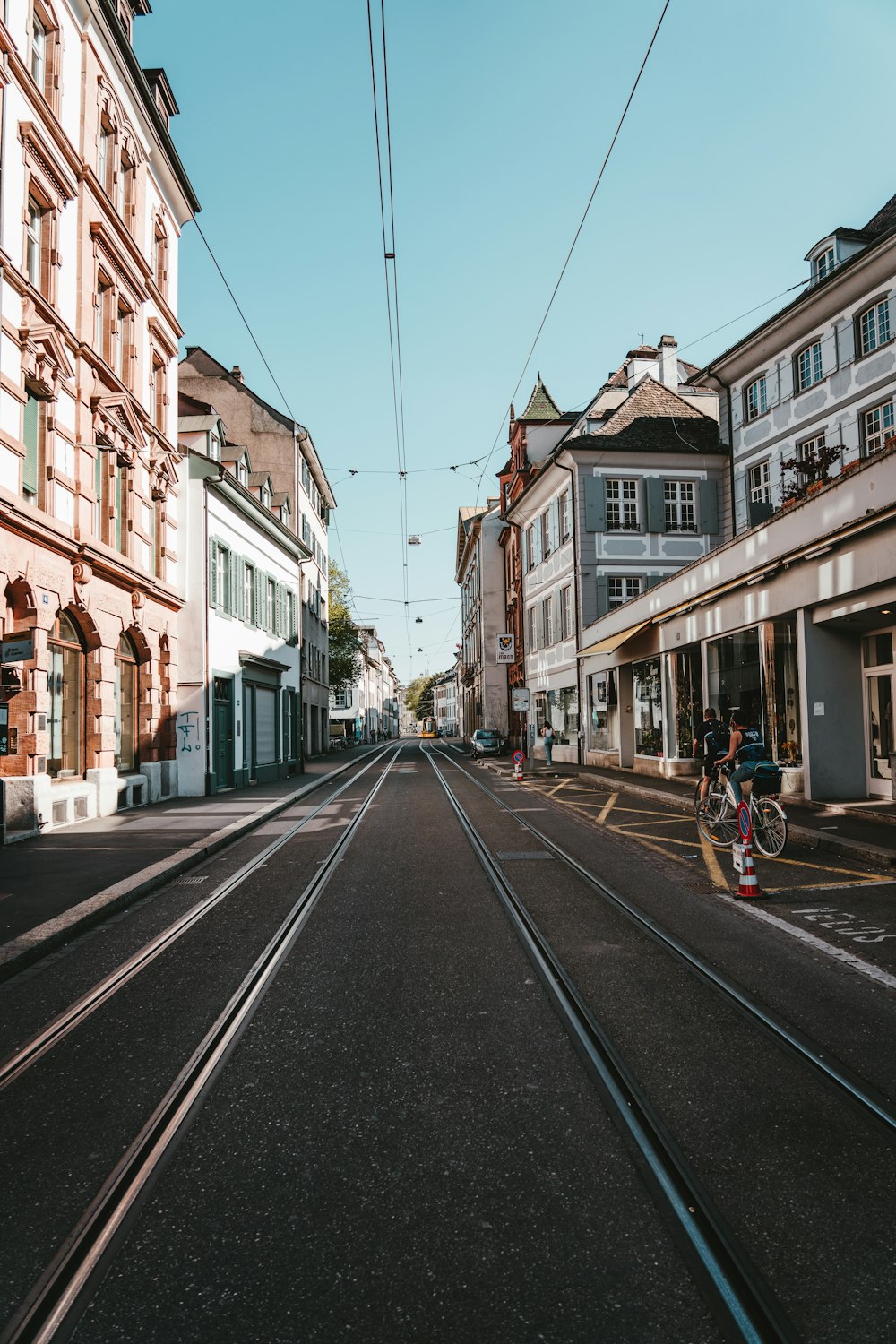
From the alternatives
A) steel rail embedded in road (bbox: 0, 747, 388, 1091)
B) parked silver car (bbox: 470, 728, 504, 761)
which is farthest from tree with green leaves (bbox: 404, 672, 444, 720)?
steel rail embedded in road (bbox: 0, 747, 388, 1091)

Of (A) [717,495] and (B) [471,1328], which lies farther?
(A) [717,495]

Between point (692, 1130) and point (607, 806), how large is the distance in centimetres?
1406

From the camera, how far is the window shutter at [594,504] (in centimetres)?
3075

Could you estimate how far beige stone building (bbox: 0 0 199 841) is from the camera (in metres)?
13.3

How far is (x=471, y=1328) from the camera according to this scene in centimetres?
240

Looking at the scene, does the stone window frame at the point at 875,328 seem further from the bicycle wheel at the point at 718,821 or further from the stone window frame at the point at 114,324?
the stone window frame at the point at 114,324

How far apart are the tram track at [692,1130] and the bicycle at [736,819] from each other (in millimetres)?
3856

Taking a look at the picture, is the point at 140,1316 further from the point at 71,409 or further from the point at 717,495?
the point at 717,495

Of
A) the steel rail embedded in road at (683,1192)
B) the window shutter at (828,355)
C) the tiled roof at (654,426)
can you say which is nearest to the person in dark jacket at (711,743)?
the steel rail embedded in road at (683,1192)

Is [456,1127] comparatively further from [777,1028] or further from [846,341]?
[846,341]

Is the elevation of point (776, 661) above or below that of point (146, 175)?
below

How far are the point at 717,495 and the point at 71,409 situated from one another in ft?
73.8

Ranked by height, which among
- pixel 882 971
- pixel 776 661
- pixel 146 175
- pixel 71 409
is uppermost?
pixel 146 175

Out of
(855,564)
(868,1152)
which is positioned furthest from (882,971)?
(855,564)
